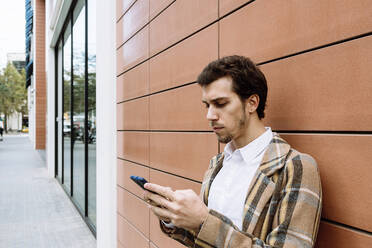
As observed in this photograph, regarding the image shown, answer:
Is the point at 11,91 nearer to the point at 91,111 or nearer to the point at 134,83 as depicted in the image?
the point at 91,111

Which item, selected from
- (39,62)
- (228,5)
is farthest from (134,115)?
(39,62)

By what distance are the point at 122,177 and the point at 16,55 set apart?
253 feet

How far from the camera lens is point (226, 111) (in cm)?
147

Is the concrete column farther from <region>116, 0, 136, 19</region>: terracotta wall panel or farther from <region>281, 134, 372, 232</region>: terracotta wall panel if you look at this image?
<region>281, 134, 372, 232</region>: terracotta wall panel

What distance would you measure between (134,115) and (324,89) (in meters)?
2.69

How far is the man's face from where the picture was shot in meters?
1.46

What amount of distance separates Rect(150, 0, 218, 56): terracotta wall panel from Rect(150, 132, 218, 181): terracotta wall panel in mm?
829

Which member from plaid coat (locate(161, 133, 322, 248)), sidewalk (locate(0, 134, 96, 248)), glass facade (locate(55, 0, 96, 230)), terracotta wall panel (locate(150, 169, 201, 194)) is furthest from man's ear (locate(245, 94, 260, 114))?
glass facade (locate(55, 0, 96, 230))

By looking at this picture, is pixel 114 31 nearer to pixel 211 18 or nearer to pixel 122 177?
pixel 122 177

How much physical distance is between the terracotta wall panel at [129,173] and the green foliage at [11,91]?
46.8 m

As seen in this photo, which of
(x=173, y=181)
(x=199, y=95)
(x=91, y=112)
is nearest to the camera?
(x=199, y=95)

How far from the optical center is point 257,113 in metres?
1.54

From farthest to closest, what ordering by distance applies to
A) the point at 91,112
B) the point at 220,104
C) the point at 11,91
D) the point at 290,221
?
the point at 11,91 < the point at 91,112 < the point at 220,104 < the point at 290,221

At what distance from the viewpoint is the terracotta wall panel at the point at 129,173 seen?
11.8ft
